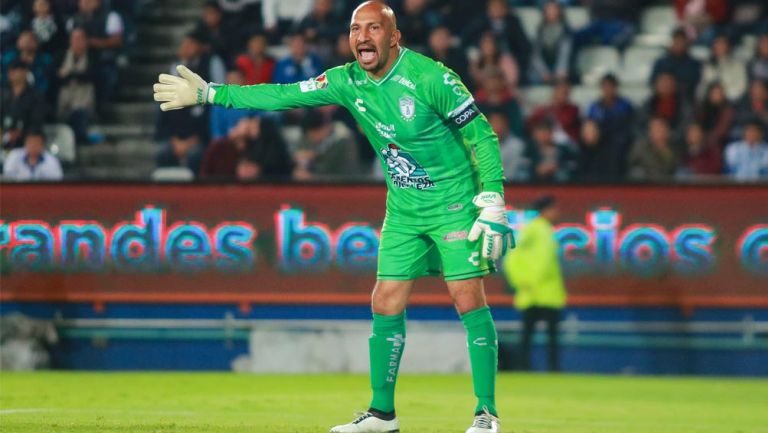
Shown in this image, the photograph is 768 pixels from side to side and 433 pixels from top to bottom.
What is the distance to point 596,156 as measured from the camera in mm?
16547

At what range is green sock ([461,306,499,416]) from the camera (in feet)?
27.7

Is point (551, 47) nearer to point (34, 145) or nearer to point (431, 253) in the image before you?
point (34, 145)

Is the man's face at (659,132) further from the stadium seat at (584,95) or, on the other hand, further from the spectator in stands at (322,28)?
the spectator in stands at (322,28)

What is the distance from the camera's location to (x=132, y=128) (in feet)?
60.2

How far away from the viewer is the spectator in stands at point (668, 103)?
1711 centimetres

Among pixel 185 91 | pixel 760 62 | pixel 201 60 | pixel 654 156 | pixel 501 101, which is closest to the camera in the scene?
pixel 185 91

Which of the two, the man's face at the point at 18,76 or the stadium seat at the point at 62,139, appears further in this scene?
the man's face at the point at 18,76

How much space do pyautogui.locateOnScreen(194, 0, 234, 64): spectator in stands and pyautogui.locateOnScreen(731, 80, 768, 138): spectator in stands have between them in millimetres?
5917

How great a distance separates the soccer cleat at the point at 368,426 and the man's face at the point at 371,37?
195cm

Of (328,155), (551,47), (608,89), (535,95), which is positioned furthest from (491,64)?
(328,155)

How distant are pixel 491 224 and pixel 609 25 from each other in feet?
35.6

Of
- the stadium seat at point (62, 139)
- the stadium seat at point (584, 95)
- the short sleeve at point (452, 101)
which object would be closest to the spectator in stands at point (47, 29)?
the stadium seat at point (62, 139)

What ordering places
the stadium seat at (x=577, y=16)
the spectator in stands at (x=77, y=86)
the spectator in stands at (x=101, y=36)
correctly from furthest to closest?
the stadium seat at (x=577, y=16)
the spectator in stands at (x=101, y=36)
the spectator in stands at (x=77, y=86)

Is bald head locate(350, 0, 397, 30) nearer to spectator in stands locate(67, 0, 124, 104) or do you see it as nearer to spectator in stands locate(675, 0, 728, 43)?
spectator in stands locate(67, 0, 124, 104)
